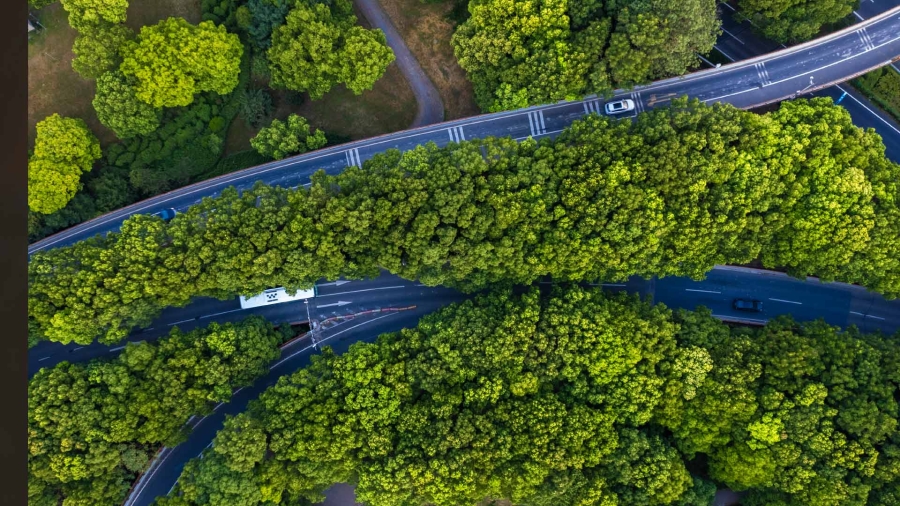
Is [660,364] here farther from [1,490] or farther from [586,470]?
[1,490]

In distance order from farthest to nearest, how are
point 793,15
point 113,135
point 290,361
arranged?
point 113,135 → point 290,361 → point 793,15

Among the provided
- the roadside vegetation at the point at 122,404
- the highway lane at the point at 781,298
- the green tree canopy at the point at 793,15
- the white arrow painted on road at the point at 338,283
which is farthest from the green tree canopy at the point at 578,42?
the roadside vegetation at the point at 122,404

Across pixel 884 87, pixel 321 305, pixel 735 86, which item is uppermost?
pixel 735 86

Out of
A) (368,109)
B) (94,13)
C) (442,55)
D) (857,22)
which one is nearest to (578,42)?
(442,55)

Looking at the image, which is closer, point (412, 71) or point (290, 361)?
point (290, 361)

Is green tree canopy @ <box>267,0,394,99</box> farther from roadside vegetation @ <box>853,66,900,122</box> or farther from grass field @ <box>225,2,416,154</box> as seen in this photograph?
roadside vegetation @ <box>853,66,900,122</box>

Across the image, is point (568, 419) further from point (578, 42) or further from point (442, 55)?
point (442, 55)

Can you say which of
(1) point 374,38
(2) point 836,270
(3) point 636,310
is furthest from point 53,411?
(2) point 836,270
